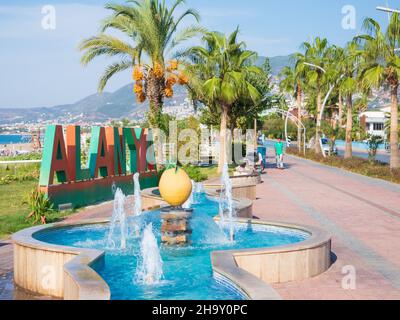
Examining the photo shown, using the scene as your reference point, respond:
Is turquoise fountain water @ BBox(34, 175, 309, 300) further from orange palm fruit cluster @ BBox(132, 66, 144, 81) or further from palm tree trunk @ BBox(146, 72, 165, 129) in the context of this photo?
orange palm fruit cluster @ BBox(132, 66, 144, 81)

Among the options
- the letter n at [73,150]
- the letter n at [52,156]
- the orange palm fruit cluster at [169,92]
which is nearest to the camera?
the letter n at [52,156]

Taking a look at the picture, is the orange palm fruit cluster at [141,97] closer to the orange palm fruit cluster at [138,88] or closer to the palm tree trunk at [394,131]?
the orange palm fruit cluster at [138,88]

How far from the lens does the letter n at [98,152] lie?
19328 mm

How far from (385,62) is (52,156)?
17658mm

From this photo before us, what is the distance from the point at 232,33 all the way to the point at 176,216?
66.8ft

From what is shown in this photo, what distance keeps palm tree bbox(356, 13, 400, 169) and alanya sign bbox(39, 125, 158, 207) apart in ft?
36.1

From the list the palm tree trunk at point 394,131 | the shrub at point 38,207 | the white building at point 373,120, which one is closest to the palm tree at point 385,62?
the palm tree trunk at point 394,131

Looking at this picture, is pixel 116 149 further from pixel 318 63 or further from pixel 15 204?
pixel 318 63

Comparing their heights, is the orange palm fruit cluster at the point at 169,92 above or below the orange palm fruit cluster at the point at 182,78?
below

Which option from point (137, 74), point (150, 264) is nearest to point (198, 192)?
point (137, 74)

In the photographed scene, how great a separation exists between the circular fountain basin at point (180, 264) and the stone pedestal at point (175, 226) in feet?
0.67

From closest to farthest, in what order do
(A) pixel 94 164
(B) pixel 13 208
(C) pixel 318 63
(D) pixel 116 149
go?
(B) pixel 13 208, (A) pixel 94 164, (D) pixel 116 149, (C) pixel 318 63

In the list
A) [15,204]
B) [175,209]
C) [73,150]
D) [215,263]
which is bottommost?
[15,204]

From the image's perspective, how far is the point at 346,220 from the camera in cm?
1511
